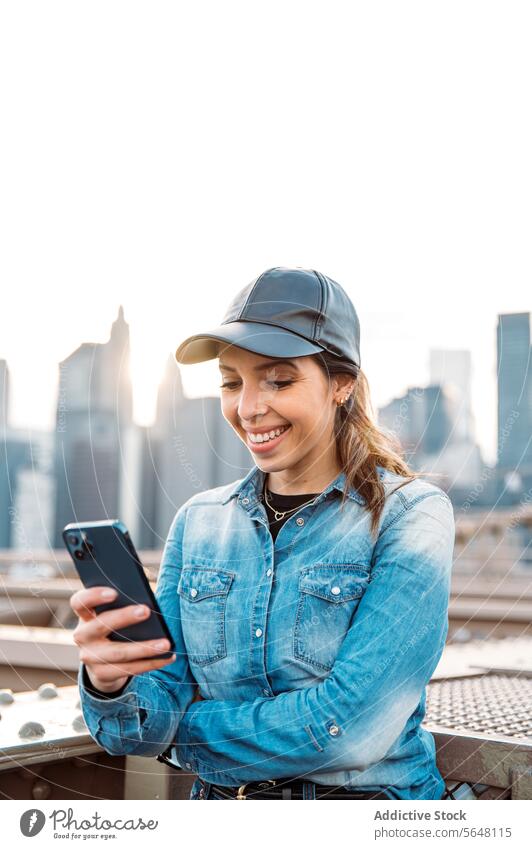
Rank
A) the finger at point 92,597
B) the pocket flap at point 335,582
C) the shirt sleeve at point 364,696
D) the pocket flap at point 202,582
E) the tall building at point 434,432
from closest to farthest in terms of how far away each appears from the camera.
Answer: the finger at point 92,597
the shirt sleeve at point 364,696
the pocket flap at point 335,582
the pocket flap at point 202,582
the tall building at point 434,432

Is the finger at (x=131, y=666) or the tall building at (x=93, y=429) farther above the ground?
the tall building at (x=93, y=429)

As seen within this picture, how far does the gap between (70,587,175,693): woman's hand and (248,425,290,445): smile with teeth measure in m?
0.40

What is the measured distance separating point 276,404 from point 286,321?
146 millimetres

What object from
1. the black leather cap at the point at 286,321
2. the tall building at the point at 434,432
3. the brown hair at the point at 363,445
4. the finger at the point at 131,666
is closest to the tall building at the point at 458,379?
the tall building at the point at 434,432

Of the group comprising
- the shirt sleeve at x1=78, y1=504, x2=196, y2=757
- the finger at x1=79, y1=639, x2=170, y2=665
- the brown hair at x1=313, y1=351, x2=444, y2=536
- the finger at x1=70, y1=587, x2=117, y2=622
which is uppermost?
the brown hair at x1=313, y1=351, x2=444, y2=536

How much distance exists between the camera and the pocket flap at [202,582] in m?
1.43

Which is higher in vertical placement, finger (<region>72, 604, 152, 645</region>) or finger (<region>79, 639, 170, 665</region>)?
finger (<region>72, 604, 152, 645</region>)

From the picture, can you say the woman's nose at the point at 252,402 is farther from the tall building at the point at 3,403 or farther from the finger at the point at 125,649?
the tall building at the point at 3,403

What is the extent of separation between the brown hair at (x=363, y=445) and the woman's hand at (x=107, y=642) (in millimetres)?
447

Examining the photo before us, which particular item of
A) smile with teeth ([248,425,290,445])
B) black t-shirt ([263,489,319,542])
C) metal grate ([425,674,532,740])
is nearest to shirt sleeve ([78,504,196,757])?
black t-shirt ([263,489,319,542])

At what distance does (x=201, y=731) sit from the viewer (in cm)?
132

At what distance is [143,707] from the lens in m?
1.29

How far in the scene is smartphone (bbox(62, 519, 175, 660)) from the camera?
111 centimetres

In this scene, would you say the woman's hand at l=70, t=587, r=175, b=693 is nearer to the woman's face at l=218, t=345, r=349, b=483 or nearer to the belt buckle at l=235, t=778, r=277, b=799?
the belt buckle at l=235, t=778, r=277, b=799
